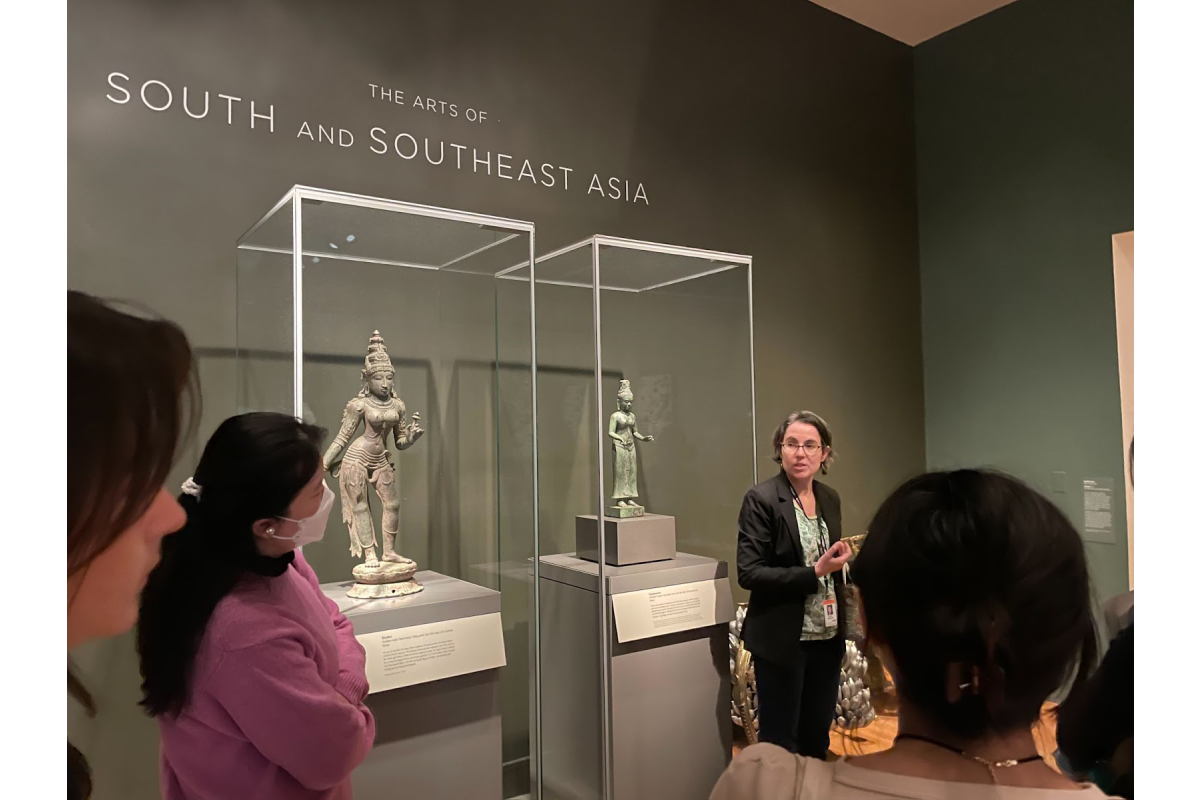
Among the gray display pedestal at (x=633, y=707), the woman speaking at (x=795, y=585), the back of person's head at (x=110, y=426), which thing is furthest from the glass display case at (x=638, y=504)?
the back of person's head at (x=110, y=426)

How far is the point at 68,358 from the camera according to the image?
623 millimetres

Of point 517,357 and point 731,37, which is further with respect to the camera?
point 731,37

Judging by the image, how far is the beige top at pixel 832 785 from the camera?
0.60 metres

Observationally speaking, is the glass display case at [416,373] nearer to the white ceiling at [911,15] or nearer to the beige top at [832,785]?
the beige top at [832,785]

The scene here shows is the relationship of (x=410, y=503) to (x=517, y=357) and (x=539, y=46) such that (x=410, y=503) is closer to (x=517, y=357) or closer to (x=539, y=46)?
(x=517, y=357)

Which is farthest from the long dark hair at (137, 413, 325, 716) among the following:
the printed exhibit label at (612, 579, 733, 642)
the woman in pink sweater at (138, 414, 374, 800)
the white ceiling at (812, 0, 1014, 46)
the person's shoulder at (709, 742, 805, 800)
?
the white ceiling at (812, 0, 1014, 46)

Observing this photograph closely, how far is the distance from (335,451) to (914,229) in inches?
38.6

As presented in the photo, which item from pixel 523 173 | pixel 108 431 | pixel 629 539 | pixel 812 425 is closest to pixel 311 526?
pixel 108 431

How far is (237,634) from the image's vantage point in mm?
656

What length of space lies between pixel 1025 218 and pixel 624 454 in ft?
2.41

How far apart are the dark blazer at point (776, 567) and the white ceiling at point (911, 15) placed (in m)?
0.76
